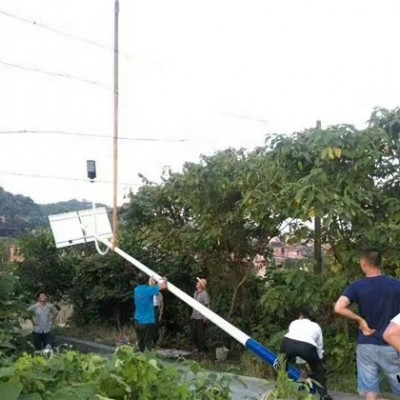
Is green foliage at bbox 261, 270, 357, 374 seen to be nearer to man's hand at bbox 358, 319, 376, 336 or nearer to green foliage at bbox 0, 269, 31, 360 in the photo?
man's hand at bbox 358, 319, 376, 336

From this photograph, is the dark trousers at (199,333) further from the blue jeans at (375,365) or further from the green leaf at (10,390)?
the green leaf at (10,390)

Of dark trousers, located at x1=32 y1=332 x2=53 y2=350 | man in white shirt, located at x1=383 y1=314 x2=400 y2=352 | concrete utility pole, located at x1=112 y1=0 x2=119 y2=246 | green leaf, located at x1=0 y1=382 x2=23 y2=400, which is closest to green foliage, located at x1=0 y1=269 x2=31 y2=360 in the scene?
dark trousers, located at x1=32 y1=332 x2=53 y2=350

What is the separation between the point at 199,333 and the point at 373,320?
6198 millimetres

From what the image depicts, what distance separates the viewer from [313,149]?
7734 millimetres

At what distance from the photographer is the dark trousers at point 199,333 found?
1096cm

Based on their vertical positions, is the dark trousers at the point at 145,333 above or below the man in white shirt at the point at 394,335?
below

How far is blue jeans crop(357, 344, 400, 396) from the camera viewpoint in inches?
198

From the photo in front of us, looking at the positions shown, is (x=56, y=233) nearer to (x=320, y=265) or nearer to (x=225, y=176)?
(x=225, y=176)

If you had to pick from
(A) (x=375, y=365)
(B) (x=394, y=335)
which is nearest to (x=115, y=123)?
(A) (x=375, y=365)

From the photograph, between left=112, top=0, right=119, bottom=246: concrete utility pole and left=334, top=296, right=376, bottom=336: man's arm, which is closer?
left=334, top=296, right=376, bottom=336: man's arm

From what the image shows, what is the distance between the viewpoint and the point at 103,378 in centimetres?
225

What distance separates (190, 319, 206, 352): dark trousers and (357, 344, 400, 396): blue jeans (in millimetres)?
5976

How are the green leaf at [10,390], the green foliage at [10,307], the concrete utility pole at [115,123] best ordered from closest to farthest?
the green leaf at [10,390]
the concrete utility pole at [115,123]
the green foliage at [10,307]

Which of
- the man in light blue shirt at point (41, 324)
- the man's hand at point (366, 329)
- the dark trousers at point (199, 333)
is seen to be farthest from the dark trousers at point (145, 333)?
the man's hand at point (366, 329)
